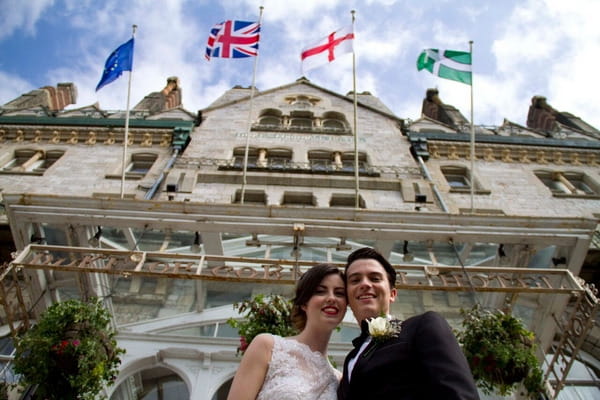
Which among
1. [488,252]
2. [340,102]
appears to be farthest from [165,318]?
[340,102]

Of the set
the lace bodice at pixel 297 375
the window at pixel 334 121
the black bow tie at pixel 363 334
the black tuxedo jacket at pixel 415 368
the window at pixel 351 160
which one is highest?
the window at pixel 334 121

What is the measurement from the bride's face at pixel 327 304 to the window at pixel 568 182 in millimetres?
16857

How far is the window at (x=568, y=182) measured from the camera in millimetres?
17250

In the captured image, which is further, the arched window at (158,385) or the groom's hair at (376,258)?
the arched window at (158,385)

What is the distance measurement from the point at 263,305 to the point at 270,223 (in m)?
2.28

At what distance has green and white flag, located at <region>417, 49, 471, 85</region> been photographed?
50.5 ft

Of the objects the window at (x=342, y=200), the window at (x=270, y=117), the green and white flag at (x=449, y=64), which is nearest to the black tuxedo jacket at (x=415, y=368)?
the window at (x=342, y=200)

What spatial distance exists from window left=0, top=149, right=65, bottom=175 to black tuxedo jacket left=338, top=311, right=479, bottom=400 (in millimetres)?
17922

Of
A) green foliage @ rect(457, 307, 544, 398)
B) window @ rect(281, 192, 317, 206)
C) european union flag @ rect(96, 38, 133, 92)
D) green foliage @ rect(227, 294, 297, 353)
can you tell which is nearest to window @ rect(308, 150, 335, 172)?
window @ rect(281, 192, 317, 206)

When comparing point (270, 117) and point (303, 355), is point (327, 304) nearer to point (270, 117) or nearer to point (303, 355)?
point (303, 355)

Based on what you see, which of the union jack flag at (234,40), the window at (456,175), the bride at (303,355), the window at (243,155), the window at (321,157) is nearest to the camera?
the bride at (303,355)

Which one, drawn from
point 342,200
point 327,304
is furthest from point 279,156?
point 327,304

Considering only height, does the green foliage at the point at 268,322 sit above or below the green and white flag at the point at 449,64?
below

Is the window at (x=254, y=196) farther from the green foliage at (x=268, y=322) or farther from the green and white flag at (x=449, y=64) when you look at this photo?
the green foliage at (x=268, y=322)
